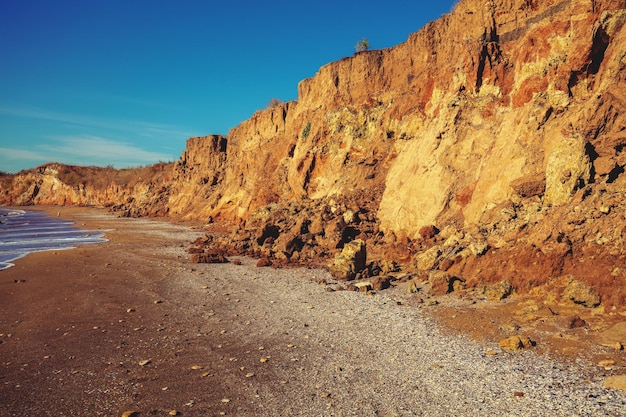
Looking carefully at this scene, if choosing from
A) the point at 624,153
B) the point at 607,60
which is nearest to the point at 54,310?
the point at 624,153

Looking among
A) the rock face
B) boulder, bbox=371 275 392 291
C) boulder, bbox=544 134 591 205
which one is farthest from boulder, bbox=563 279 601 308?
boulder, bbox=371 275 392 291

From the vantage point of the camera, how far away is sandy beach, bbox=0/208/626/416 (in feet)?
20.7

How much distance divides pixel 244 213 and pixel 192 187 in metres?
17.9

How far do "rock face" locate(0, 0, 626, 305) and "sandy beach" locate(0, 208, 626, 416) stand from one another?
391 centimetres

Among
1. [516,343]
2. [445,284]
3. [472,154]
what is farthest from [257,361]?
[472,154]

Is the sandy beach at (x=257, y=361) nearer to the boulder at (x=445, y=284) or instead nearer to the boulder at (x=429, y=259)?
the boulder at (x=445, y=284)

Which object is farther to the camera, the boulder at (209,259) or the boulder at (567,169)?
the boulder at (209,259)

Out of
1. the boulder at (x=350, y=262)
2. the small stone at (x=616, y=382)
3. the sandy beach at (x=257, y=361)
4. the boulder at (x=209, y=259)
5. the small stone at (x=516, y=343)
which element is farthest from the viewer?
the boulder at (x=209, y=259)

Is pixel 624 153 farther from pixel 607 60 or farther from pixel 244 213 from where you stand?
pixel 244 213

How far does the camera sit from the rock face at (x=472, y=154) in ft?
38.9

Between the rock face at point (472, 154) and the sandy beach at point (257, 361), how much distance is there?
391 cm

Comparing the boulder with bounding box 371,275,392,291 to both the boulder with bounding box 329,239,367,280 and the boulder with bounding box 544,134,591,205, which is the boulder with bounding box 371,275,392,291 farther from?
the boulder with bounding box 544,134,591,205

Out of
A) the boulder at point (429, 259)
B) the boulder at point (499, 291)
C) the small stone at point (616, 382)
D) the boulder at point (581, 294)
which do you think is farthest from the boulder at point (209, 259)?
the small stone at point (616, 382)

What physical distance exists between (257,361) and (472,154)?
1468 cm
